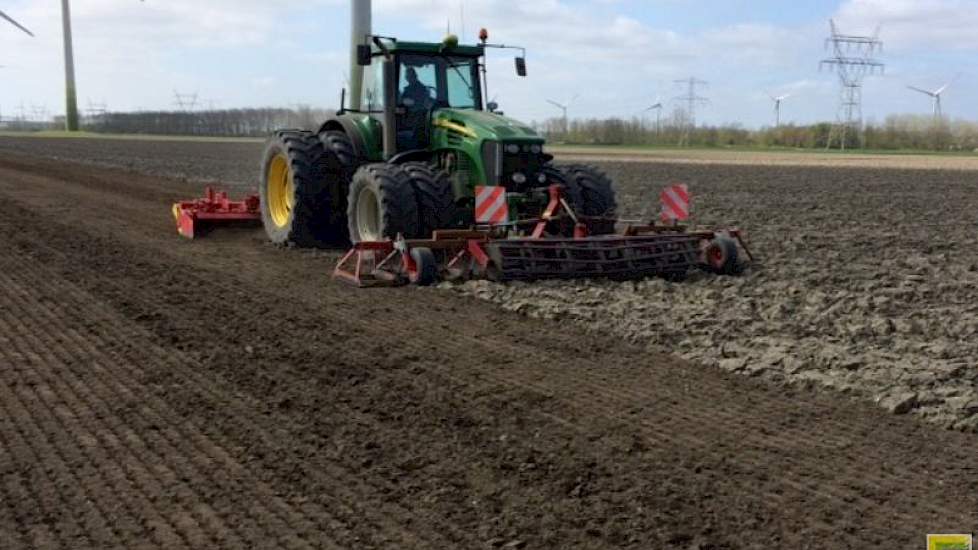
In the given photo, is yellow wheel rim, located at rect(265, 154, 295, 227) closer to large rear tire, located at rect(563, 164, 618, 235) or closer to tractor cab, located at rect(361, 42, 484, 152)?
tractor cab, located at rect(361, 42, 484, 152)

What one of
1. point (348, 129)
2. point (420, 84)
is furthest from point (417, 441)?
point (348, 129)

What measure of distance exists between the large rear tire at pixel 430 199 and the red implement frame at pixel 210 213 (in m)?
3.79

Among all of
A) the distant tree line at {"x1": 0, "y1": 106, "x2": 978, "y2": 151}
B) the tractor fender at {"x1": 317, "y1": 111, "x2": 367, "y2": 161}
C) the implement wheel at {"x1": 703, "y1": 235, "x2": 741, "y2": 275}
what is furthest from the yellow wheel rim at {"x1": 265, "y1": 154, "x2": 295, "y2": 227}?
the distant tree line at {"x1": 0, "y1": 106, "x2": 978, "y2": 151}

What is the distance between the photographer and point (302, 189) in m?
10.9

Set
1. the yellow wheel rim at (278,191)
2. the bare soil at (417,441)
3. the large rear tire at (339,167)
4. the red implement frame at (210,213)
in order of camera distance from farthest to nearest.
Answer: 1. the red implement frame at (210,213)
2. the yellow wheel rim at (278,191)
3. the large rear tire at (339,167)
4. the bare soil at (417,441)

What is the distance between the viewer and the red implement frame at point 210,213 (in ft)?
40.0

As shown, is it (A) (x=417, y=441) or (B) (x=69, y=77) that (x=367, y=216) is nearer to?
(A) (x=417, y=441)

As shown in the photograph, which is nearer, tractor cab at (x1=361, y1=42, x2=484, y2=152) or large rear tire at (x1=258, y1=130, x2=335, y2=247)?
tractor cab at (x1=361, y1=42, x2=484, y2=152)

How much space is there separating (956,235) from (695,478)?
453 inches

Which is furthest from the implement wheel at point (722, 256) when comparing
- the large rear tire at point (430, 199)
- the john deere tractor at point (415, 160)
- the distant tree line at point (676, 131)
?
the distant tree line at point (676, 131)

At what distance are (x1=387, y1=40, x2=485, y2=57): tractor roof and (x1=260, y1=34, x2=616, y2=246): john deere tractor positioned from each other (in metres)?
0.01

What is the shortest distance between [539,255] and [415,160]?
233 centimetres

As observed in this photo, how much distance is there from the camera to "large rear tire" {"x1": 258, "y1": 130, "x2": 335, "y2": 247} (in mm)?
10906

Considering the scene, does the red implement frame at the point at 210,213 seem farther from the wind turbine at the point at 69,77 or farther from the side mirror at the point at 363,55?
the wind turbine at the point at 69,77
